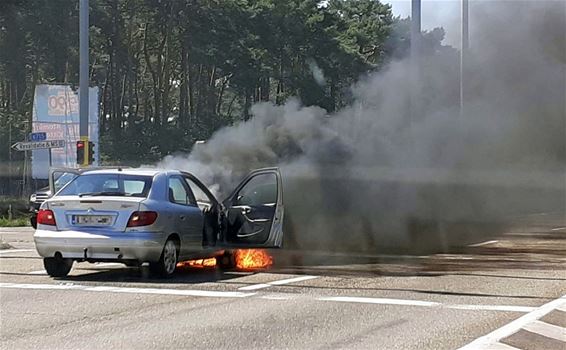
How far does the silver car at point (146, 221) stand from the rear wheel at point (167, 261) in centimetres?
1

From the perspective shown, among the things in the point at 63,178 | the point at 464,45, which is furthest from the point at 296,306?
the point at 464,45

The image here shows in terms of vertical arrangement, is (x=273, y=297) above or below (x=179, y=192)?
below

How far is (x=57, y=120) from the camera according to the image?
40.2 m

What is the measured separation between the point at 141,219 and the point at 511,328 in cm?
515

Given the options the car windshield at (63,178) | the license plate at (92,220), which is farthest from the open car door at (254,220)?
the car windshield at (63,178)

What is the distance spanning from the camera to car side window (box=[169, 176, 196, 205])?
42.8ft

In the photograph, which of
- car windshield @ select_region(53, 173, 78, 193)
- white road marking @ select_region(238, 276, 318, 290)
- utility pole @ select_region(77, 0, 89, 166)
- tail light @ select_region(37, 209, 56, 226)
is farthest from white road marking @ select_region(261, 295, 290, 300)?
utility pole @ select_region(77, 0, 89, 166)

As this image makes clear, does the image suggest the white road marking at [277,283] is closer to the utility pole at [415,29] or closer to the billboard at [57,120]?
the utility pole at [415,29]

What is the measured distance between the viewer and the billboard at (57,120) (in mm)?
39125

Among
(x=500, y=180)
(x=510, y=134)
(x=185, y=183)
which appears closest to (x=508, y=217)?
(x=500, y=180)

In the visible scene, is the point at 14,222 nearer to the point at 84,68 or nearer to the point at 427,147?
the point at 84,68

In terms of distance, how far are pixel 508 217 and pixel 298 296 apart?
54.3 ft

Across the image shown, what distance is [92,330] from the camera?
873 cm

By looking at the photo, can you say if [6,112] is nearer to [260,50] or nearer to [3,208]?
[260,50]
